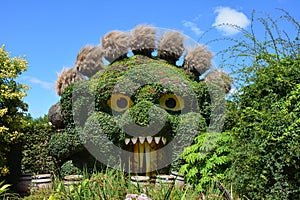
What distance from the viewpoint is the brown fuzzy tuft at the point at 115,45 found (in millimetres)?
10141

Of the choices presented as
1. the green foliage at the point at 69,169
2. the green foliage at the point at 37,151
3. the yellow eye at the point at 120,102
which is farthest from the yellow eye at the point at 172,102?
the green foliage at the point at 37,151

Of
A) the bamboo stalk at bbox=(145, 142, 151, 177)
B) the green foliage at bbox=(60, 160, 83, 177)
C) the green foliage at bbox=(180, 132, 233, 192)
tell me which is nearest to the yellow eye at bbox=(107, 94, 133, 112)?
the bamboo stalk at bbox=(145, 142, 151, 177)

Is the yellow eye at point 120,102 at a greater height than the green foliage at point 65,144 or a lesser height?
greater

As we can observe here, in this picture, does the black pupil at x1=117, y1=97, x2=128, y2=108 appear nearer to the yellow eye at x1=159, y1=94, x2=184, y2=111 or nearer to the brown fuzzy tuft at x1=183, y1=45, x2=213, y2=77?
the yellow eye at x1=159, y1=94, x2=184, y2=111

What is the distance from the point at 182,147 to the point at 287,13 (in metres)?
4.00

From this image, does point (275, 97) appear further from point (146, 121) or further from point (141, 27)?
point (141, 27)

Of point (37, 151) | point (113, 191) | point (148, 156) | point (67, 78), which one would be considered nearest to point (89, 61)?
point (67, 78)

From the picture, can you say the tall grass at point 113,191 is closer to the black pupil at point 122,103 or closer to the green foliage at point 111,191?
the green foliage at point 111,191

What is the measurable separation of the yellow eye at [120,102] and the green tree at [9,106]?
6.80 feet

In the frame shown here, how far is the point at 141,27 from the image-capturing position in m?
10.2

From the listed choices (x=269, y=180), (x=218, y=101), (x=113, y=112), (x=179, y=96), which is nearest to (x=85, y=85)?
(x=113, y=112)

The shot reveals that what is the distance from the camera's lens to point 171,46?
33.7ft

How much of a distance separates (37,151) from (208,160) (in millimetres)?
5453

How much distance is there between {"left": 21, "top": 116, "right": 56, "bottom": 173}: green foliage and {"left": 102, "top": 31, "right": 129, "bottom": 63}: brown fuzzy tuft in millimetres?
2651
